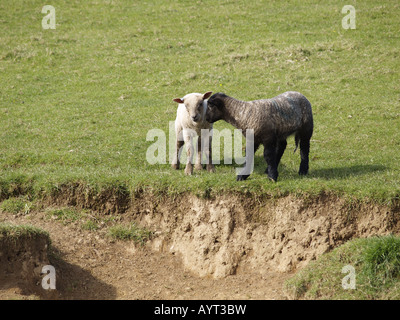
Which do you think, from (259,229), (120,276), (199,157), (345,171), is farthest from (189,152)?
(120,276)

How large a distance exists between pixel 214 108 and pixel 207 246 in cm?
278

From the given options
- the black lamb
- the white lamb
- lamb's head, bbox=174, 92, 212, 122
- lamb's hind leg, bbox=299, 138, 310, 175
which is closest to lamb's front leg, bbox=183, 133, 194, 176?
the white lamb

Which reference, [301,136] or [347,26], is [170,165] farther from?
[347,26]

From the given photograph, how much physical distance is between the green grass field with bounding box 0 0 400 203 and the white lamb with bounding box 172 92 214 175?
1.65ft

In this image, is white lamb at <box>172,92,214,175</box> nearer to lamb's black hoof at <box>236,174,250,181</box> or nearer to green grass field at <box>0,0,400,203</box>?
green grass field at <box>0,0,400,203</box>

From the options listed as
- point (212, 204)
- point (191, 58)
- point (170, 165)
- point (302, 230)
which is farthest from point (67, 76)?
point (302, 230)

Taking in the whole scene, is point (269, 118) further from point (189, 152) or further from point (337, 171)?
point (189, 152)

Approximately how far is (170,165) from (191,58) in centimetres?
830

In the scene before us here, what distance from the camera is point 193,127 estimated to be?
41.1 feet

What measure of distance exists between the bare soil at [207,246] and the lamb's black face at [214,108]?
1.76 m

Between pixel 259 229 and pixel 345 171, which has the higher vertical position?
pixel 345 171

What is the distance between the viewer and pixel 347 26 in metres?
22.7

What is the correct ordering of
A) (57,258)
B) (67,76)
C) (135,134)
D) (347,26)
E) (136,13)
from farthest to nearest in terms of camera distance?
1. (136,13)
2. (347,26)
3. (67,76)
4. (135,134)
5. (57,258)

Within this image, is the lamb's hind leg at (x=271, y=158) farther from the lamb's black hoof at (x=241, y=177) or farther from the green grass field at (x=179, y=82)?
the lamb's black hoof at (x=241, y=177)
